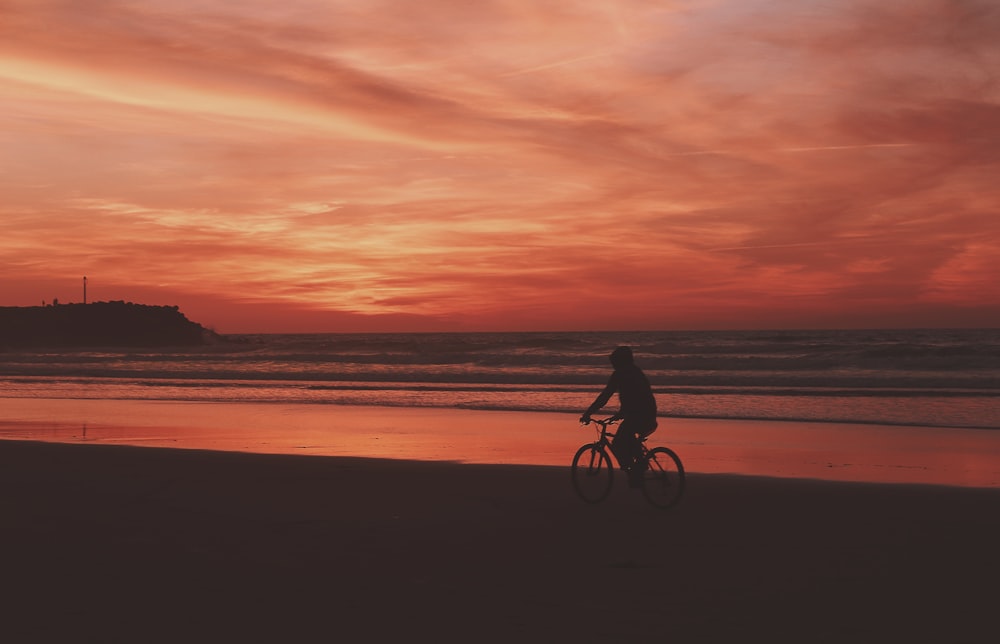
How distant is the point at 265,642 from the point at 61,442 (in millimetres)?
15248

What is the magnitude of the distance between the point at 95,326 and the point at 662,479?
111 meters

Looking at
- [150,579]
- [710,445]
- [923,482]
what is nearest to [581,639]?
[150,579]

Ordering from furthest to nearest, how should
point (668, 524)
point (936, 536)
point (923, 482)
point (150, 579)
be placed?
point (923, 482)
point (668, 524)
point (936, 536)
point (150, 579)

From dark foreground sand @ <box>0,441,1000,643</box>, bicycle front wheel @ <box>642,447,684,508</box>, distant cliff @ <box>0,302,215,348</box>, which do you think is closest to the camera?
dark foreground sand @ <box>0,441,1000,643</box>

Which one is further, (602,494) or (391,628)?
(602,494)

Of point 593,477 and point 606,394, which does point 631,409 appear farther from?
point 593,477

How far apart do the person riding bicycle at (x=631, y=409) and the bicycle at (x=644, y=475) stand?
0.35 ft

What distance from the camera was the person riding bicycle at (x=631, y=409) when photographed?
1197 centimetres

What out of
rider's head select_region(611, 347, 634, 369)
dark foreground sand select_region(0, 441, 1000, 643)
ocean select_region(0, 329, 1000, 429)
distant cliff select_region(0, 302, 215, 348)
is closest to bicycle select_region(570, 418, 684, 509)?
dark foreground sand select_region(0, 441, 1000, 643)

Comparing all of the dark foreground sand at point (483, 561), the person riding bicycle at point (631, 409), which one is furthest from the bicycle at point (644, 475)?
the dark foreground sand at point (483, 561)

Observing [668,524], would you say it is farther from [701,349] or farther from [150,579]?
[701,349]

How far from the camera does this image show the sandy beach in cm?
696

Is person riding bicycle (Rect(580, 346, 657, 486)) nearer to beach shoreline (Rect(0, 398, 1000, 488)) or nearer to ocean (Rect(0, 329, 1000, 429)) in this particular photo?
beach shoreline (Rect(0, 398, 1000, 488))

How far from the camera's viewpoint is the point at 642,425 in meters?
12.1
